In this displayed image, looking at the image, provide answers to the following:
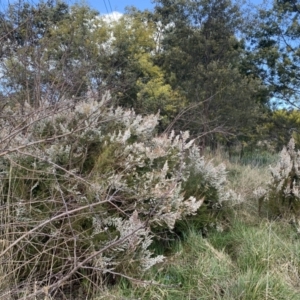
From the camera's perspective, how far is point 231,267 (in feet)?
8.59

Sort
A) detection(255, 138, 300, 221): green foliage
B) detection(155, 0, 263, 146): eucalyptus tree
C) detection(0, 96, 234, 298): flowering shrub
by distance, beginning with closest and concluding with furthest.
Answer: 1. detection(0, 96, 234, 298): flowering shrub
2. detection(255, 138, 300, 221): green foliage
3. detection(155, 0, 263, 146): eucalyptus tree

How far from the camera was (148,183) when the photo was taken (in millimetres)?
2873

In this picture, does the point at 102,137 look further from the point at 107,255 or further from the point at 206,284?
the point at 206,284

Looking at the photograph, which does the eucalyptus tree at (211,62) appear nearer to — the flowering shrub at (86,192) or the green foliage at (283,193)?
the green foliage at (283,193)

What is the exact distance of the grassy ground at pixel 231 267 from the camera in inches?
90.0

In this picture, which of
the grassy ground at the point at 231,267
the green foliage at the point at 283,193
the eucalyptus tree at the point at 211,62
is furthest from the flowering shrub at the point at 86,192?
the eucalyptus tree at the point at 211,62

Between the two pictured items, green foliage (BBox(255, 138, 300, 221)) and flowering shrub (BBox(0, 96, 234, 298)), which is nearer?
flowering shrub (BBox(0, 96, 234, 298))

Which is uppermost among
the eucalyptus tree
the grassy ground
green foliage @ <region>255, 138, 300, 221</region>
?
the eucalyptus tree

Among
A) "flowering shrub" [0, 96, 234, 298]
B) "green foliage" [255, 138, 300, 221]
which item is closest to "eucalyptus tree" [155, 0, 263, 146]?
"green foliage" [255, 138, 300, 221]

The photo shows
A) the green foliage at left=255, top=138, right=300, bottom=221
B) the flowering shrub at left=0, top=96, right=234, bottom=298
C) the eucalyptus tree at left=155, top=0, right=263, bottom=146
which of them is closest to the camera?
the flowering shrub at left=0, top=96, right=234, bottom=298

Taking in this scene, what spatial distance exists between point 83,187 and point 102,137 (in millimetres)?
532

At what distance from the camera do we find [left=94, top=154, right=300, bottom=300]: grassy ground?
2.29 metres

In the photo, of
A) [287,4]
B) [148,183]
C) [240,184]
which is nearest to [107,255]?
[148,183]

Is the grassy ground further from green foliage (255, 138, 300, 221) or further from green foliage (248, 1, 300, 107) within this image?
green foliage (248, 1, 300, 107)
